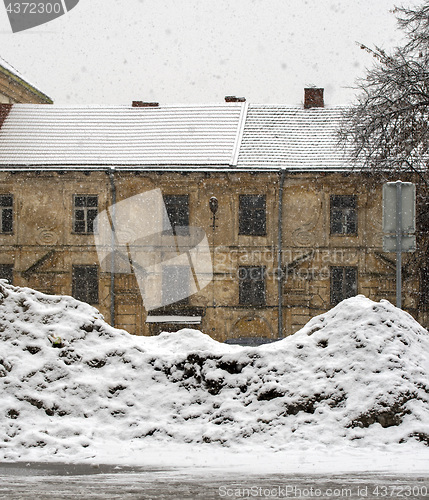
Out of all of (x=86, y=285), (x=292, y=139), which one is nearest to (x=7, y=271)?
(x=86, y=285)

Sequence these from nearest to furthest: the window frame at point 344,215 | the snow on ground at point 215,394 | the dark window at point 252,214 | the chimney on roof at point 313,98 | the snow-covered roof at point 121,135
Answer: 1. the snow on ground at point 215,394
2. the window frame at point 344,215
3. the dark window at point 252,214
4. the snow-covered roof at point 121,135
5. the chimney on roof at point 313,98

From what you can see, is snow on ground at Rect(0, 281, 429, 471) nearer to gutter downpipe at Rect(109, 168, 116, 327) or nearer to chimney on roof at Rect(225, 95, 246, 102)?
gutter downpipe at Rect(109, 168, 116, 327)

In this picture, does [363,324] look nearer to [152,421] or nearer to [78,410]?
[152,421]

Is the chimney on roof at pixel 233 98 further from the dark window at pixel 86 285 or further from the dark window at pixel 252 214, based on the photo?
the dark window at pixel 86 285

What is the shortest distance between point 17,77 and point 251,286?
16893 mm

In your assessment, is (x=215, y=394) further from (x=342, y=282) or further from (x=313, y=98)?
(x=313, y=98)

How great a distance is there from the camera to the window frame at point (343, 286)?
901 inches

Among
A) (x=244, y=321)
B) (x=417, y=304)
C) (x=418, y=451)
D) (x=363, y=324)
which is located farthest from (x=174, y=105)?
(x=418, y=451)

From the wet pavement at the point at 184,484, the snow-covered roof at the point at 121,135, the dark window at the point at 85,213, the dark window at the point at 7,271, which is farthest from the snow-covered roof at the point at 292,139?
the wet pavement at the point at 184,484

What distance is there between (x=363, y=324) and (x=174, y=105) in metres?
21.3

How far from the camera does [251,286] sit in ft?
75.9

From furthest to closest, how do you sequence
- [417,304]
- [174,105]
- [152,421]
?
[174,105]
[417,304]
[152,421]

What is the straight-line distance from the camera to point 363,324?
7.41 m

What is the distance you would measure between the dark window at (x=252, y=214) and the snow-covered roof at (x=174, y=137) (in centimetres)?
117
